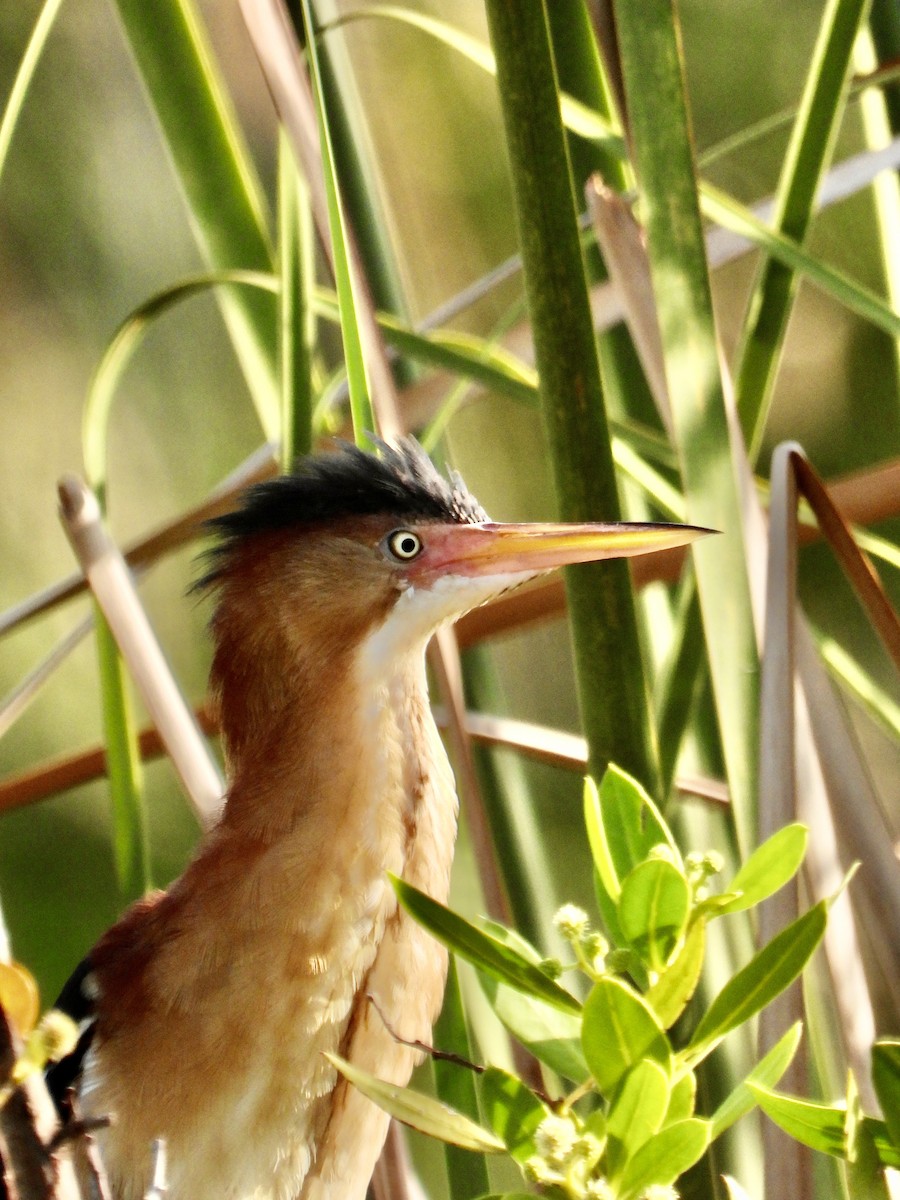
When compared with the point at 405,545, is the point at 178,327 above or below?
above

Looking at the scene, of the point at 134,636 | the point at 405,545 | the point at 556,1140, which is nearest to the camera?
the point at 556,1140

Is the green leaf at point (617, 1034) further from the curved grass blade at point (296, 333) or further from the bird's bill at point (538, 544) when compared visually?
Result: the curved grass blade at point (296, 333)

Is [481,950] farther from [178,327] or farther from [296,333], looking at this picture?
[178,327]

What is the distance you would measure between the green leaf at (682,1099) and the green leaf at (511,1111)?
0.11 feet

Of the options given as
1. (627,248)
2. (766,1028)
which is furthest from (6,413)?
(766,1028)

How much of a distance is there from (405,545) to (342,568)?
39mm

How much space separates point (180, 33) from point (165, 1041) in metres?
0.54

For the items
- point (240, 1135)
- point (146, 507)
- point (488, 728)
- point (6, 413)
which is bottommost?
point (240, 1135)

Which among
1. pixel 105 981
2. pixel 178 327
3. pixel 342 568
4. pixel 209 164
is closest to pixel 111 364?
pixel 209 164

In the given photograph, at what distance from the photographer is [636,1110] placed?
31cm

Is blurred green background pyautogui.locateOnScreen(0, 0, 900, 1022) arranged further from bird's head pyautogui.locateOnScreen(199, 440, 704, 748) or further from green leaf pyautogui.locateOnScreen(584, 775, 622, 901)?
green leaf pyautogui.locateOnScreen(584, 775, 622, 901)

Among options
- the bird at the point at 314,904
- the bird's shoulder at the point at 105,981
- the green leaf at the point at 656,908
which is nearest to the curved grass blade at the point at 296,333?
the bird at the point at 314,904

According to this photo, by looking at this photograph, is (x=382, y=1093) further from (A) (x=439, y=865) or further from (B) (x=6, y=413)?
(B) (x=6, y=413)

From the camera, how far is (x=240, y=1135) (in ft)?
1.83
